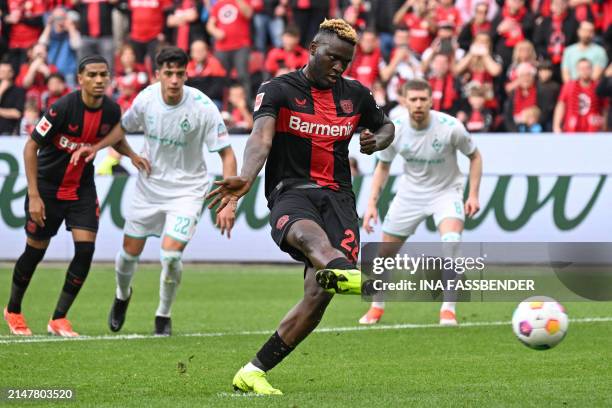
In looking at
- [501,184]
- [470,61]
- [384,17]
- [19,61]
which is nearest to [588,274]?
[501,184]

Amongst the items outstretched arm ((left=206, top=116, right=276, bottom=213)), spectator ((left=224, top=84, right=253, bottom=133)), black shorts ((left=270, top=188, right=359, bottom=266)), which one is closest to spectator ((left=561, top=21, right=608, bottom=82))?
spectator ((left=224, top=84, right=253, bottom=133))

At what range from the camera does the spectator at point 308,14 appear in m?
22.4

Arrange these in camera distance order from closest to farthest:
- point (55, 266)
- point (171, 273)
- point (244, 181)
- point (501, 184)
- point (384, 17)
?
point (244, 181), point (171, 273), point (501, 184), point (55, 266), point (384, 17)

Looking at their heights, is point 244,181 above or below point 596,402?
above

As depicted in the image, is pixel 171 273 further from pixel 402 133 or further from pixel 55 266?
pixel 55 266

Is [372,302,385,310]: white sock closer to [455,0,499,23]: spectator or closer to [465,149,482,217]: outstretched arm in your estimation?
[465,149,482,217]: outstretched arm

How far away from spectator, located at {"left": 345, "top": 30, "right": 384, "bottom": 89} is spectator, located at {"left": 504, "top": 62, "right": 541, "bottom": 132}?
2.53 meters

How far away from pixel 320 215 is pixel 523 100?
12572 millimetres

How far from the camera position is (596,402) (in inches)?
293

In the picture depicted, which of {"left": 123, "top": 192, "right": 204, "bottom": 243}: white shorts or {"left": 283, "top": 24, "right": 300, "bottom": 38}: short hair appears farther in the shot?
{"left": 283, "top": 24, "right": 300, "bottom": 38}: short hair

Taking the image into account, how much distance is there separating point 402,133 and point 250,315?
8.63 ft

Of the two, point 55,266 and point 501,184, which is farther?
point 55,266

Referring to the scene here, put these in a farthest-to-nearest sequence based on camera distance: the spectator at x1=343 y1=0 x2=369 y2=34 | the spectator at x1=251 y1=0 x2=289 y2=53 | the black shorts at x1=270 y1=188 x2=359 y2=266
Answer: the spectator at x1=251 y1=0 x2=289 y2=53 < the spectator at x1=343 y1=0 x2=369 y2=34 < the black shorts at x1=270 y1=188 x2=359 y2=266

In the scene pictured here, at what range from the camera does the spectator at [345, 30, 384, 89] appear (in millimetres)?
21359
